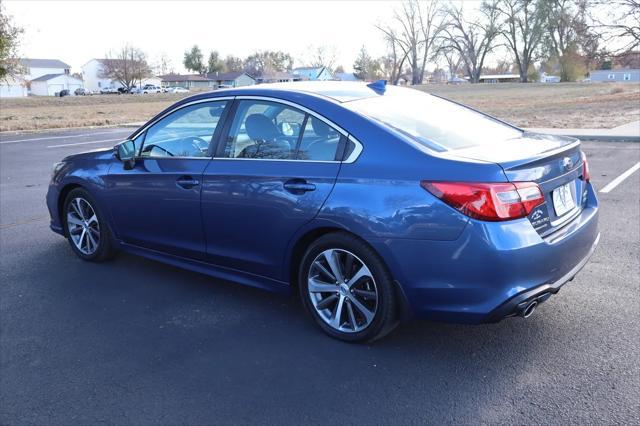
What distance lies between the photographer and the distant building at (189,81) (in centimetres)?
11406

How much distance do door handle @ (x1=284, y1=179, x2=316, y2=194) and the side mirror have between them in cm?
174

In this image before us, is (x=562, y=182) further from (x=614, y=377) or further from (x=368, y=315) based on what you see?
(x=368, y=315)

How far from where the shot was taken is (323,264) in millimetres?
3676

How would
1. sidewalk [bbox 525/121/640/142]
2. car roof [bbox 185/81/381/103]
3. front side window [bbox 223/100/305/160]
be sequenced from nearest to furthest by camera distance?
front side window [bbox 223/100/305/160], car roof [bbox 185/81/381/103], sidewalk [bbox 525/121/640/142]

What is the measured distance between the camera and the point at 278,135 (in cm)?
395

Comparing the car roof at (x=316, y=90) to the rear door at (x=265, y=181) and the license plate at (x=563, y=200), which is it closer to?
the rear door at (x=265, y=181)

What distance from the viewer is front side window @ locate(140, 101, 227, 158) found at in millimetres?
4344

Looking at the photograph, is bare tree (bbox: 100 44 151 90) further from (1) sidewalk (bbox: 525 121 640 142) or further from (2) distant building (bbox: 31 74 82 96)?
(1) sidewalk (bbox: 525 121 640 142)

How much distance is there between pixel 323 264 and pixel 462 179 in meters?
1.09

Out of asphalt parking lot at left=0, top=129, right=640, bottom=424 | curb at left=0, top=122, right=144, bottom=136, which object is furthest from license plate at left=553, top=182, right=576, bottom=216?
curb at left=0, top=122, right=144, bottom=136

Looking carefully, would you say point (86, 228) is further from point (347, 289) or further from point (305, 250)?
point (347, 289)

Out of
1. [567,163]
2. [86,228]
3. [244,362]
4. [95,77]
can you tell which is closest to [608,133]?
[567,163]

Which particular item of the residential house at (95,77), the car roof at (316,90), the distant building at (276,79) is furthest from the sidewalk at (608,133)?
the residential house at (95,77)

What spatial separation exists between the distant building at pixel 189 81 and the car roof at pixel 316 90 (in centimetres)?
10953
